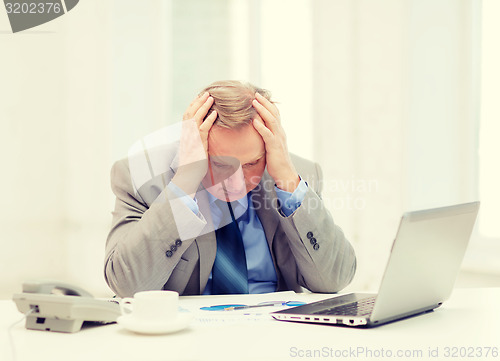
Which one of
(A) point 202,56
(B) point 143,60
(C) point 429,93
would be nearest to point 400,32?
(C) point 429,93

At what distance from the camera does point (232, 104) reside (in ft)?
5.11

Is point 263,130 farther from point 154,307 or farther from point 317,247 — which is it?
point 154,307

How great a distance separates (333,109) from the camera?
3055mm

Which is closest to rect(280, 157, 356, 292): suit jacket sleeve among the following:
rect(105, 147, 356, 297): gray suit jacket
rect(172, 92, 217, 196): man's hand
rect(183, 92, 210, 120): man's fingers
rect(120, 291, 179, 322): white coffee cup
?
rect(105, 147, 356, 297): gray suit jacket

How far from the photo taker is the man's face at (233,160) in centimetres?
153

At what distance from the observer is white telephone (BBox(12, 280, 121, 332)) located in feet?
3.19

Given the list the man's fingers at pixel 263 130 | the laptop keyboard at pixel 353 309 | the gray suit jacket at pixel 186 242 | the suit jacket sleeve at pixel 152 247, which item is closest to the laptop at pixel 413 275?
the laptop keyboard at pixel 353 309

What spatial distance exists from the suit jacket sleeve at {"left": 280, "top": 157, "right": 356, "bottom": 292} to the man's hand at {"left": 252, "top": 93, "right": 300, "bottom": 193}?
0.26ft

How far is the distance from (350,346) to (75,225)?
2.27 meters

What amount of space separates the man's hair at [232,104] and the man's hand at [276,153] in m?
0.03

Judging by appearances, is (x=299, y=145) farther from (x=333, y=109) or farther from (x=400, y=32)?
(x=400, y=32)

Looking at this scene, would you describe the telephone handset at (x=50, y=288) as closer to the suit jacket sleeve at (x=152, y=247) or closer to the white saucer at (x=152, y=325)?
the white saucer at (x=152, y=325)

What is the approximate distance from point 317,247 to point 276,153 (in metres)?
0.27

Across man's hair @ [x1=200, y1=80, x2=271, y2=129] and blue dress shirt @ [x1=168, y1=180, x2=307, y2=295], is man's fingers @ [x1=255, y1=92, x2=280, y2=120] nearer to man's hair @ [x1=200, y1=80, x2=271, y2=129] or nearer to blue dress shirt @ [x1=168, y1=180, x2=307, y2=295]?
man's hair @ [x1=200, y1=80, x2=271, y2=129]
